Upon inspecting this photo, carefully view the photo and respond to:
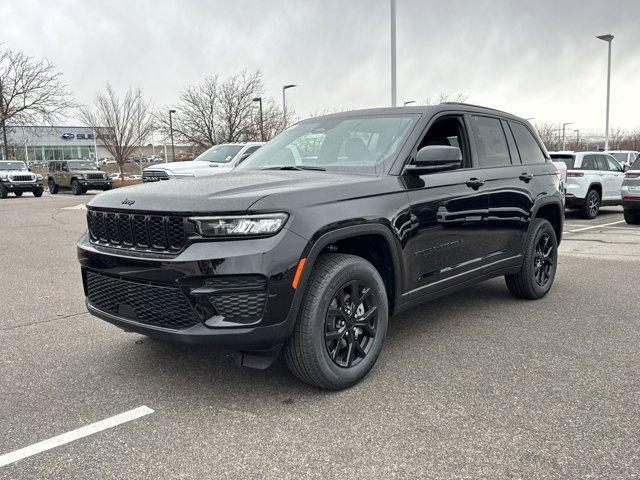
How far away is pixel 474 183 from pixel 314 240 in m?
1.87

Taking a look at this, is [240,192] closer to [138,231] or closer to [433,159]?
[138,231]

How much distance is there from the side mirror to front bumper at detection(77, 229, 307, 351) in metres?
1.17

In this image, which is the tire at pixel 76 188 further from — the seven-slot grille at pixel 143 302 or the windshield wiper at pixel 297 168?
the seven-slot grille at pixel 143 302

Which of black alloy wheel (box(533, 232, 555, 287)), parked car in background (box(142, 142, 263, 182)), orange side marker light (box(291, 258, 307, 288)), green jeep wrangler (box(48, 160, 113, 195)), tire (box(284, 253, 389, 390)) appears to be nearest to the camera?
orange side marker light (box(291, 258, 307, 288))

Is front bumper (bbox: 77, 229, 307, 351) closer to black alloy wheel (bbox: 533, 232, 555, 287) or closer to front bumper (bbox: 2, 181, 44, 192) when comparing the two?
black alloy wheel (bbox: 533, 232, 555, 287)

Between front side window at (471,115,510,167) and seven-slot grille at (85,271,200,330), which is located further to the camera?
front side window at (471,115,510,167)

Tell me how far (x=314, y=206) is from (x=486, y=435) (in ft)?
4.91

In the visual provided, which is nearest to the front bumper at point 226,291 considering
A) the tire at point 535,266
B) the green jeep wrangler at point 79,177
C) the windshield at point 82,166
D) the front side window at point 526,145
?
the tire at point 535,266

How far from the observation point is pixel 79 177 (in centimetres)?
2756

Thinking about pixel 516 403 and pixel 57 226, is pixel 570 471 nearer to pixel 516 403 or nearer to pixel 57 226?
pixel 516 403

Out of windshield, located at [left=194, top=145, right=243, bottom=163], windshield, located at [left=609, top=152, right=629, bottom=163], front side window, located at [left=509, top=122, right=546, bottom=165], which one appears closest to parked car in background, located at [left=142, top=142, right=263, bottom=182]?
windshield, located at [left=194, top=145, right=243, bottom=163]

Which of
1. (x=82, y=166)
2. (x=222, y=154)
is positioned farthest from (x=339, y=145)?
(x=82, y=166)

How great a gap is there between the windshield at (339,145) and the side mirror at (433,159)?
0.68 feet

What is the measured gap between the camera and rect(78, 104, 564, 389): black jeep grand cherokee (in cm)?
294
